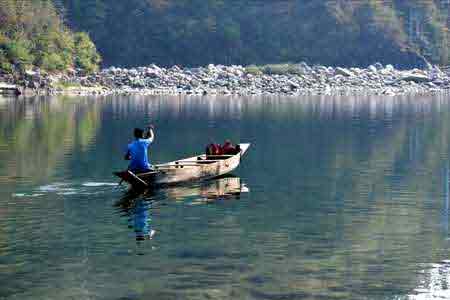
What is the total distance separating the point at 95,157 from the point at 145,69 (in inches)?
4198

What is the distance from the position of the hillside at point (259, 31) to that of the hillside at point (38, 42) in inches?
819

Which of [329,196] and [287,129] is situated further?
[287,129]

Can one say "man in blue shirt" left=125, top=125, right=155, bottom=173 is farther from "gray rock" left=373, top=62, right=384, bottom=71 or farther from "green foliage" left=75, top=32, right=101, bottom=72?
"gray rock" left=373, top=62, right=384, bottom=71

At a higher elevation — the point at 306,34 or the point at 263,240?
the point at 306,34

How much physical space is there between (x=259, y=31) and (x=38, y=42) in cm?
4972

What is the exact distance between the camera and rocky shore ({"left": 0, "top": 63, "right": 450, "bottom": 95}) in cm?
13388

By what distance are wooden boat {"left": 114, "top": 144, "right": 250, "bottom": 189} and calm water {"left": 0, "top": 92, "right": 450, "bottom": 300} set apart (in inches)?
18.3

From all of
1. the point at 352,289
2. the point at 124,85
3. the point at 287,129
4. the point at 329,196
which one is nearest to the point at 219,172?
the point at 329,196

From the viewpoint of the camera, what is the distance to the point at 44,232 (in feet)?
100

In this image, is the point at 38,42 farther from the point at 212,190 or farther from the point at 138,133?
the point at 138,133

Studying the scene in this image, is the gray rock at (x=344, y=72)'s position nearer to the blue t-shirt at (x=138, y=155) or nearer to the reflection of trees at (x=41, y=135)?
the reflection of trees at (x=41, y=135)

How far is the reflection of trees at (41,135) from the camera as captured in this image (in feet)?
152

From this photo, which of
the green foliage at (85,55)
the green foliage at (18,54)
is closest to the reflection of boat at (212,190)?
the green foliage at (18,54)

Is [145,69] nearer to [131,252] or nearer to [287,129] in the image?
[287,129]
